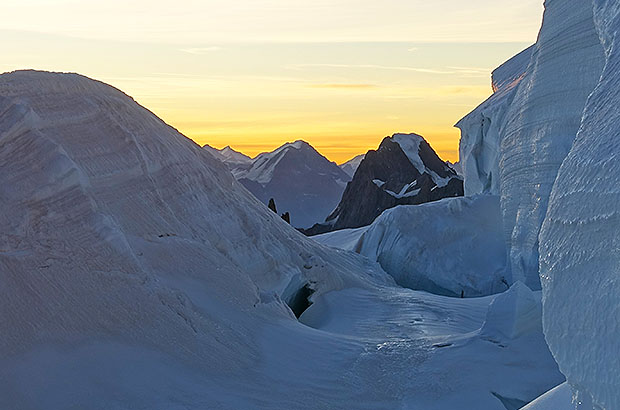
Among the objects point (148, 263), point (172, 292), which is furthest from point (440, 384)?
point (148, 263)

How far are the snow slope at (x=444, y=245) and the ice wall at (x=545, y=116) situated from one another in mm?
2838

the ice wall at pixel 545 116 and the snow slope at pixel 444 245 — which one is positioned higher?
the ice wall at pixel 545 116

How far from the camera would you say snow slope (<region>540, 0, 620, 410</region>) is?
8.32ft

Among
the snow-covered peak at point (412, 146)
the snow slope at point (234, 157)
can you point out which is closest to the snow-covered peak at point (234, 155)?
the snow slope at point (234, 157)

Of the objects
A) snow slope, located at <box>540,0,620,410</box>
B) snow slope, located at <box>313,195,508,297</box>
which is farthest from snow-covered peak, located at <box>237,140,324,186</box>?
snow slope, located at <box>540,0,620,410</box>

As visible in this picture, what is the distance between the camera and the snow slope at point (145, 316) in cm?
617

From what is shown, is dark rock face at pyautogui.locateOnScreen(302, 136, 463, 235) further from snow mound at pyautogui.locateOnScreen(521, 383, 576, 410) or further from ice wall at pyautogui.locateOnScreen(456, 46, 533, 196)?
snow mound at pyautogui.locateOnScreen(521, 383, 576, 410)

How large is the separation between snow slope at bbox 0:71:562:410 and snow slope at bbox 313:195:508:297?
23.0 feet

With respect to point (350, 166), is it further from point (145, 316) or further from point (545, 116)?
point (145, 316)

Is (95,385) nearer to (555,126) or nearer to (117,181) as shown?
(117,181)

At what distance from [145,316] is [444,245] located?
12429 mm

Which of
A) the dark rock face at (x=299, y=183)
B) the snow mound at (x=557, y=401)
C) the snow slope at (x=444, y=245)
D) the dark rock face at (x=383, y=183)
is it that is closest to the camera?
the snow mound at (x=557, y=401)

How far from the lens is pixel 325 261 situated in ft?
42.9

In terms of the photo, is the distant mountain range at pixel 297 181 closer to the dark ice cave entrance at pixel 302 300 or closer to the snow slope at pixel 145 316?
the dark ice cave entrance at pixel 302 300
